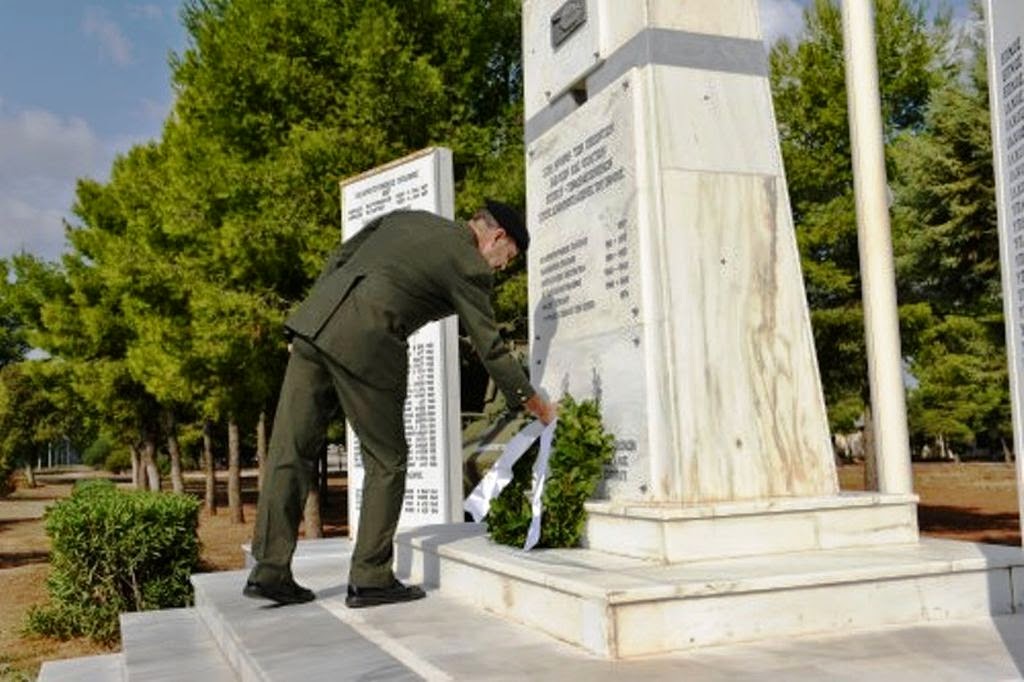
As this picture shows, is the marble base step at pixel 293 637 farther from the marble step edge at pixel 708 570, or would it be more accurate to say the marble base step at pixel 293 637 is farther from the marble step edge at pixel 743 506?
the marble step edge at pixel 743 506

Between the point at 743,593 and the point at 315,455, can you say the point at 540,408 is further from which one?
the point at 743,593

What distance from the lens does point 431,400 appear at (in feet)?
27.3

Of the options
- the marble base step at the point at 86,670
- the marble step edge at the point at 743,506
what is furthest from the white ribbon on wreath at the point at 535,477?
the marble base step at the point at 86,670

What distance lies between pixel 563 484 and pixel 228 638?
5.35 ft

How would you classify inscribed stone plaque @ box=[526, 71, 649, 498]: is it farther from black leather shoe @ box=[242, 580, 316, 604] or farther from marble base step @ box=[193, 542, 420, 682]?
black leather shoe @ box=[242, 580, 316, 604]

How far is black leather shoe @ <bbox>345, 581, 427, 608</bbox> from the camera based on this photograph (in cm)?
475

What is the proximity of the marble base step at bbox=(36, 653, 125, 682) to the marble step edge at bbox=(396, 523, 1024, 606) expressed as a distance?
1.95 meters

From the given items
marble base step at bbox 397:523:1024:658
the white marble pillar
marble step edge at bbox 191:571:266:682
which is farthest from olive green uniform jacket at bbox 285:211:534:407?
the white marble pillar

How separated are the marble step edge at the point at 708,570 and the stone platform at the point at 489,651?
0.11 ft

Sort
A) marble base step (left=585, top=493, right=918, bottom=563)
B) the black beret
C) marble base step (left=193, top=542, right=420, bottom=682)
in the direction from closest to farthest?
1. marble base step (left=193, top=542, right=420, bottom=682)
2. marble base step (left=585, top=493, right=918, bottom=563)
3. the black beret

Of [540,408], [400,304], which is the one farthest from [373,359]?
[540,408]

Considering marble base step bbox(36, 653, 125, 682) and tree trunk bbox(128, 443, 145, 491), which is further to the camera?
tree trunk bbox(128, 443, 145, 491)

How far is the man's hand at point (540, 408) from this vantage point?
15.0 feet

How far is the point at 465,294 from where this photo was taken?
4.53m
